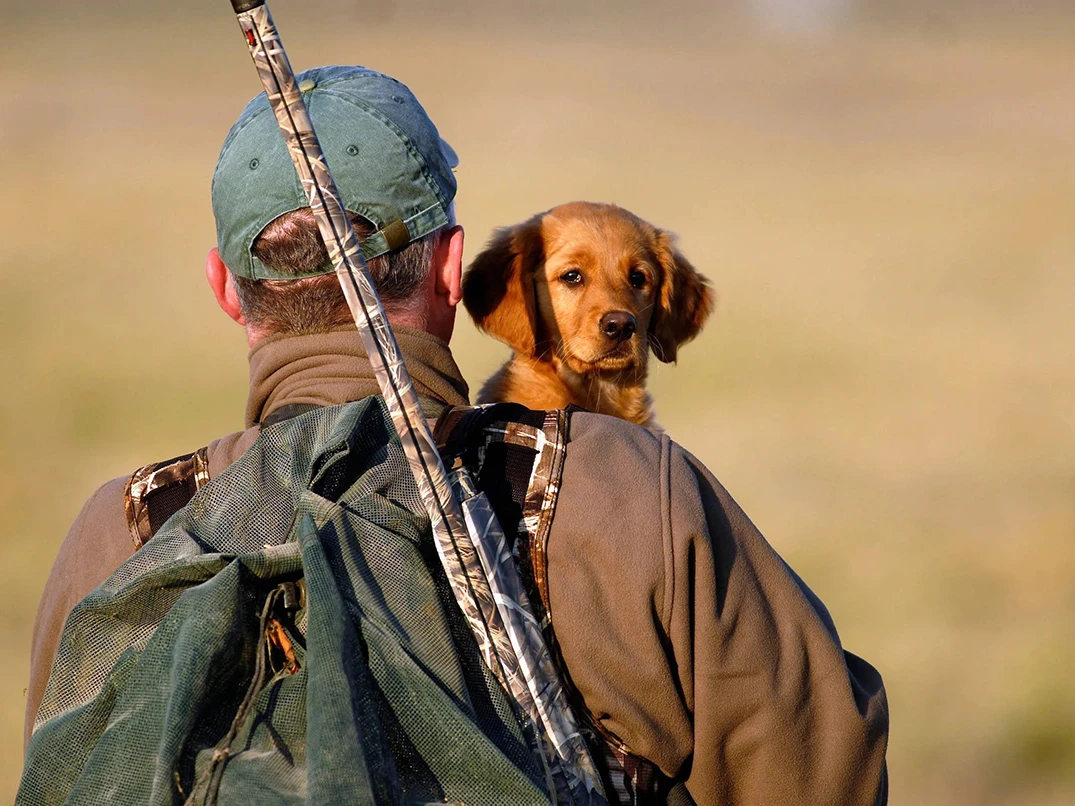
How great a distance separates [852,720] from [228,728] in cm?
97

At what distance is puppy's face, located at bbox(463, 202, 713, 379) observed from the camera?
4.43m

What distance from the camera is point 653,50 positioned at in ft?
134

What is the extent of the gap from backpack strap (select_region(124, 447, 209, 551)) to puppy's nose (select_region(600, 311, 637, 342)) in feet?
7.20

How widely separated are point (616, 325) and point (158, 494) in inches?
88.8

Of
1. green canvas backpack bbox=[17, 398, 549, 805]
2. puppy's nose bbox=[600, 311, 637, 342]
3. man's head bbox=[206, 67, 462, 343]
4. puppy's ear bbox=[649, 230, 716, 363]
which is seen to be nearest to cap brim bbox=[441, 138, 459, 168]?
man's head bbox=[206, 67, 462, 343]

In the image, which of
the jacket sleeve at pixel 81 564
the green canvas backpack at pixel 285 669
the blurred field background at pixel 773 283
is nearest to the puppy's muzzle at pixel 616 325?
the jacket sleeve at pixel 81 564

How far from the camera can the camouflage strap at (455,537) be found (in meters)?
2.00


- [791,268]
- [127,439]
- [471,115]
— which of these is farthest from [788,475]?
[471,115]

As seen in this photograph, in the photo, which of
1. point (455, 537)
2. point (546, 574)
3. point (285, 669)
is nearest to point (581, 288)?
point (546, 574)

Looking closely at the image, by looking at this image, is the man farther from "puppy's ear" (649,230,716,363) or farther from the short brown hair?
"puppy's ear" (649,230,716,363)

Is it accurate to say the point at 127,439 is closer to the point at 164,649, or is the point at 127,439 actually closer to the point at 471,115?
the point at 164,649

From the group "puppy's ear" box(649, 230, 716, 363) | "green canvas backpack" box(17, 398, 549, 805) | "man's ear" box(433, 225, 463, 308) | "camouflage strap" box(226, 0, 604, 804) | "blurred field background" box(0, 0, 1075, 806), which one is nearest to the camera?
"green canvas backpack" box(17, 398, 549, 805)

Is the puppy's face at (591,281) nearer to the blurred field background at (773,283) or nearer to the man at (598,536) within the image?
the man at (598,536)

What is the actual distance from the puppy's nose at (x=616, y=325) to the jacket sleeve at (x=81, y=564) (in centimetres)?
219
